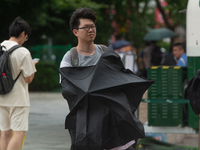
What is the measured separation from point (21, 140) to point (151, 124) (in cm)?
218

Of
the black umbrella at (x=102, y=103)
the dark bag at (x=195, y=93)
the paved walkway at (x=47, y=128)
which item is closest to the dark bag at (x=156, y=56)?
the paved walkway at (x=47, y=128)

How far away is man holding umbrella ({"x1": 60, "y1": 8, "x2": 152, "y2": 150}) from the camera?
11.2ft

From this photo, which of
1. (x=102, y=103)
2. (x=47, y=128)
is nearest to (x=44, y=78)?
(x=47, y=128)

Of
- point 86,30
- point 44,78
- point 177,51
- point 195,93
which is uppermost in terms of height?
point 86,30

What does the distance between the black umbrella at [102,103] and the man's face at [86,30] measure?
24cm

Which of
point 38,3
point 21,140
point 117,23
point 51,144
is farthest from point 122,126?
point 117,23

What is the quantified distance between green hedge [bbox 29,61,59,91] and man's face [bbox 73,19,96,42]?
49.0 ft

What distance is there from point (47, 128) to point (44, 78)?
9810 millimetres

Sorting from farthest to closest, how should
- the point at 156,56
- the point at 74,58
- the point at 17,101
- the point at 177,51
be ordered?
the point at 156,56 → the point at 177,51 → the point at 17,101 → the point at 74,58

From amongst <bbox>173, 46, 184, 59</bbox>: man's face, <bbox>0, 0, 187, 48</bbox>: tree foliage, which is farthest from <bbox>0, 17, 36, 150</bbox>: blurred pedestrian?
<bbox>0, 0, 187, 48</bbox>: tree foliage

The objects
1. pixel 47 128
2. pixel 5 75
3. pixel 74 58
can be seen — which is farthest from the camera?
pixel 47 128

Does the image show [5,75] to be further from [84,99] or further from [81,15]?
[84,99]

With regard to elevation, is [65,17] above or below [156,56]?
above

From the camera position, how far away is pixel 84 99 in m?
3.44
